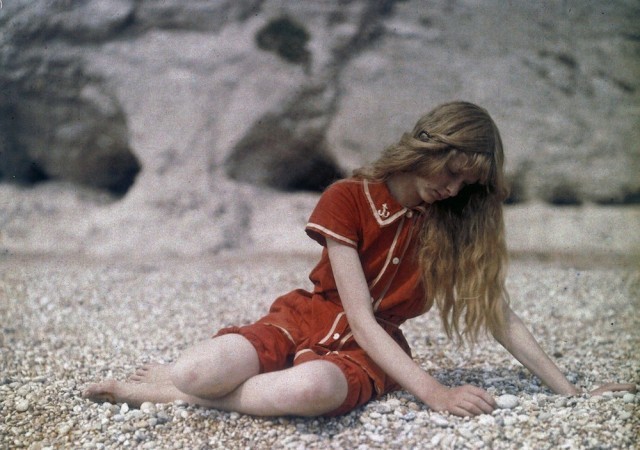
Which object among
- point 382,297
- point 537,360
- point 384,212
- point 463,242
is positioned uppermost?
point 384,212

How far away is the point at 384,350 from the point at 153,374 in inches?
40.4

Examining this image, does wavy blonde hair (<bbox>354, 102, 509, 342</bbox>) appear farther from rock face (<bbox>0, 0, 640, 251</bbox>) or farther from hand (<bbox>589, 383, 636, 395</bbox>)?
rock face (<bbox>0, 0, 640, 251</bbox>)

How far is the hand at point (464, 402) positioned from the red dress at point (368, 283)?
10.2 inches

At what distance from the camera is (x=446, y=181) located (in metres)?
2.49

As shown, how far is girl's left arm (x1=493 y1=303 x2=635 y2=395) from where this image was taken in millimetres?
2666

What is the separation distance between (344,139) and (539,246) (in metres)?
2.13

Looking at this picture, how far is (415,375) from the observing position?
2.42 metres

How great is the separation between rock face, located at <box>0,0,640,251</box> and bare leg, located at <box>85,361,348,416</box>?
3.99 m

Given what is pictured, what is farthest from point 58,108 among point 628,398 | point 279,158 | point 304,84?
point 628,398

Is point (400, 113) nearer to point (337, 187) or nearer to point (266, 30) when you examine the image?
point (266, 30)

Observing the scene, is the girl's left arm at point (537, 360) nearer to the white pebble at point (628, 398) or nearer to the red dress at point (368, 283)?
the white pebble at point (628, 398)

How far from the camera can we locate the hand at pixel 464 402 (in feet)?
7.82

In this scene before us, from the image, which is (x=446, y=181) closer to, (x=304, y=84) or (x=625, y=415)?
(x=625, y=415)

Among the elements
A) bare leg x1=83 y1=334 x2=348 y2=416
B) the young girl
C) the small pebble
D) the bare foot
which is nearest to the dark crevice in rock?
the bare foot
